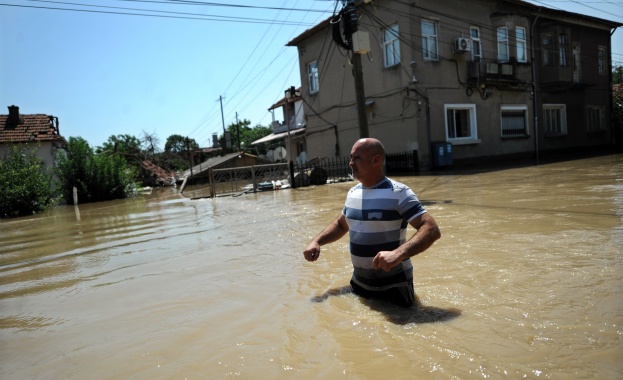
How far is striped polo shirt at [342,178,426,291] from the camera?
9.18 ft

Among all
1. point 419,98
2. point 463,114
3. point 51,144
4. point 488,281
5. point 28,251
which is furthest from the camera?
point 51,144

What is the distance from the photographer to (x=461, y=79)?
20.0m

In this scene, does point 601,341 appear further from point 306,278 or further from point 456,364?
point 306,278

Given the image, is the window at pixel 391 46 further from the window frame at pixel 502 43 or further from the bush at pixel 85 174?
the bush at pixel 85 174

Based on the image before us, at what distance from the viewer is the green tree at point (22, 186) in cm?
1631

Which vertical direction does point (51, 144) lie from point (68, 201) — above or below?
above

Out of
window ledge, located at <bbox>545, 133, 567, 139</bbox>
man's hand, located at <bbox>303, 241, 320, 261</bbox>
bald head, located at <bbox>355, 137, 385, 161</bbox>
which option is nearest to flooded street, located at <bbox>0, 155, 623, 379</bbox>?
man's hand, located at <bbox>303, 241, 320, 261</bbox>

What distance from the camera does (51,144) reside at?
24.4 m

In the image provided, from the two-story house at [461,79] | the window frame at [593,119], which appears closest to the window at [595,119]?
the window frame at [593,119]

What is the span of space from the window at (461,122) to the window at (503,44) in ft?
11.8

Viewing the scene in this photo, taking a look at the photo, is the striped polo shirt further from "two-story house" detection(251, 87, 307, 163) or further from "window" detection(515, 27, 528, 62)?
"two-story house" detection(251, 87, 307, 163)

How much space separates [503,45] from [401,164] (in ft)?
29.4

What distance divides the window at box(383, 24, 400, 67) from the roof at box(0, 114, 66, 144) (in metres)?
19.1

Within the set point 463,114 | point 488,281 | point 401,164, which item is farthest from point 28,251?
point 463,114
